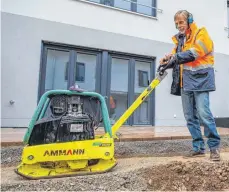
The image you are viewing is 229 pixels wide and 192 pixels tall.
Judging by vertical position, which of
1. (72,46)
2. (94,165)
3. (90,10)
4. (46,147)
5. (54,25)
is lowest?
(94,165)

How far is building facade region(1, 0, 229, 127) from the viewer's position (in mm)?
5059

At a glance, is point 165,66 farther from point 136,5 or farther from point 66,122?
point 136,5

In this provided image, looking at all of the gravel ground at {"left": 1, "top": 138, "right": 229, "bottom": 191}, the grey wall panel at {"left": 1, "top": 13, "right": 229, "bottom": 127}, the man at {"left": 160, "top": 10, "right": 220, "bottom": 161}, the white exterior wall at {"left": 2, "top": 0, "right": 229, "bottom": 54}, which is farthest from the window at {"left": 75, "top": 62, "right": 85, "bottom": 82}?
the man at {"left": 160, "top": 10, "right": 220, "bottom": 161}

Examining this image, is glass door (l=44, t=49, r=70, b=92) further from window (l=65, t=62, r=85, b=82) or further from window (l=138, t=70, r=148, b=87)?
window (l=138, t=70, r=148, b=87)

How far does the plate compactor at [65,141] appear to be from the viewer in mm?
2045

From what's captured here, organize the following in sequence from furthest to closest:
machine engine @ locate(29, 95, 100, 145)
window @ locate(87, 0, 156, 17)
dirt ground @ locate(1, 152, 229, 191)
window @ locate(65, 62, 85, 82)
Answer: window @ locate(87, 0, 156, 17) < window @ locate(65, 62, 85, 82) < machine engine @ locate(29, 95, 100, 145) < dirt ground @ locate(1, 152, 229, 191)

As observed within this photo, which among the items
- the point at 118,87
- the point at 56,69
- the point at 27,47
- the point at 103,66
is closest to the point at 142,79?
the point at 118,87

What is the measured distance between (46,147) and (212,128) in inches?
69.4

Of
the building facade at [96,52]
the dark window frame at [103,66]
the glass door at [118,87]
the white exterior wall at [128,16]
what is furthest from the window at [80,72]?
the white exterior wall at [128,16]

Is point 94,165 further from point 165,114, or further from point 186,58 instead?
point 165,114

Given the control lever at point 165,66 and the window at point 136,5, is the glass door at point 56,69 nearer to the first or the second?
the window at point 136,5

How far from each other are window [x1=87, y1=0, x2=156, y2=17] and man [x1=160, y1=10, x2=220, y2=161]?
12.6ft

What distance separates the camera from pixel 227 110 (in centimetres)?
731

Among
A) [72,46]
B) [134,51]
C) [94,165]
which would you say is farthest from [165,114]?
[94,165]
